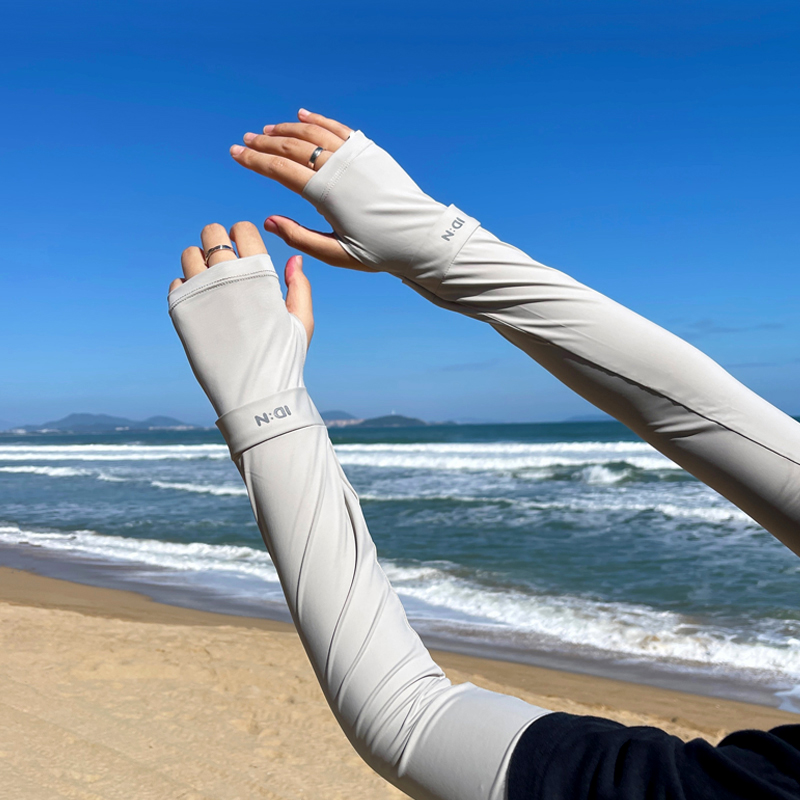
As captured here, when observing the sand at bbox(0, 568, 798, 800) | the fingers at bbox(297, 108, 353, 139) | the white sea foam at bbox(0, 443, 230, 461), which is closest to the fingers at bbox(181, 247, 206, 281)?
the fingers at bbox(297, 108, 353, 139)

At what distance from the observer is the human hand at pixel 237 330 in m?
0.76

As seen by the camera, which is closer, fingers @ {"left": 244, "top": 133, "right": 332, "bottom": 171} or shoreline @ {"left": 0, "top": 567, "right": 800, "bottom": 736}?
fingers @ {"left": 244, "top": 133, "right": 332, "bottom": 171}

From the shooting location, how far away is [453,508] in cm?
1167

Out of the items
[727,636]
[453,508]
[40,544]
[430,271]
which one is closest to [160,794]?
[430,271]

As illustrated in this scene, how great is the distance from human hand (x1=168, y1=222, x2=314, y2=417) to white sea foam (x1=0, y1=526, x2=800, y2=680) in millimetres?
5097

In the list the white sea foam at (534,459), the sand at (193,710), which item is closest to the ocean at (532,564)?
the sand at (193,710)

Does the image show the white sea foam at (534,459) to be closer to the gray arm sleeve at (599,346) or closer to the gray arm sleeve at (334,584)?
the gray arm sleeve at (599,346)

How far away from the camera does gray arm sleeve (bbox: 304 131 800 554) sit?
2.23 feet

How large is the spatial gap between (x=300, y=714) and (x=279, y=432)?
3449 millimetres

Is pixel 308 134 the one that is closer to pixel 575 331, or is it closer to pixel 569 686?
pixel 575 331

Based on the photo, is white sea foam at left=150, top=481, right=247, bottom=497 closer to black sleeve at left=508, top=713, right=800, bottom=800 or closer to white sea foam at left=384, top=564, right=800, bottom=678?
white sea foam at left=384, top=564, right=800, bottom=678

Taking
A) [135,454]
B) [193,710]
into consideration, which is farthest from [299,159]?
[135,454]

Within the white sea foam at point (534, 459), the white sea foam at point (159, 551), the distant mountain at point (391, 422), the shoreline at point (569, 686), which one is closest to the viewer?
the shoreline at point (569, 686)

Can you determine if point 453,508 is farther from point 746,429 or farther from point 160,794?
point 746,429
